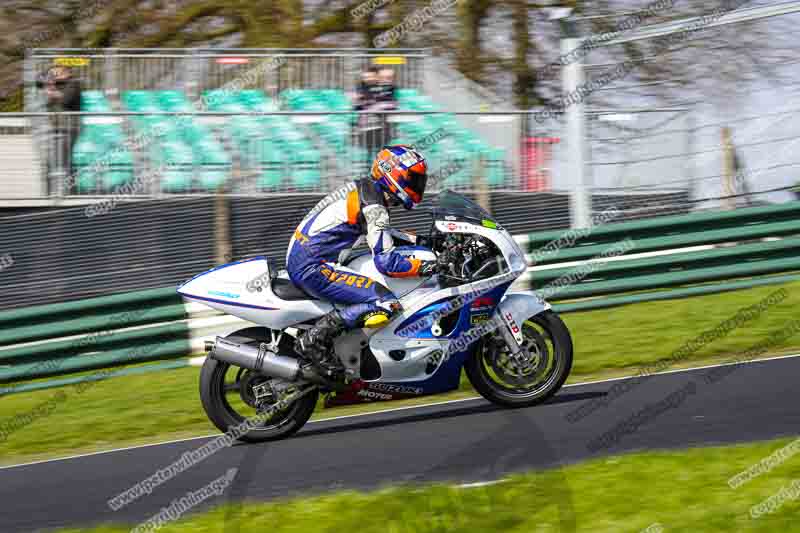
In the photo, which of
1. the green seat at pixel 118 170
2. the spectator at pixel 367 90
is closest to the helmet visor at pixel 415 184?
the spectator at pixel 367 90

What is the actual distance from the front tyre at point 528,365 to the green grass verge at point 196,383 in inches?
37.8

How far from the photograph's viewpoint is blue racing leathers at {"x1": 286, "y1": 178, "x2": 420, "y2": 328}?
7.16 m

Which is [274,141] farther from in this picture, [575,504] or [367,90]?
[575,504]

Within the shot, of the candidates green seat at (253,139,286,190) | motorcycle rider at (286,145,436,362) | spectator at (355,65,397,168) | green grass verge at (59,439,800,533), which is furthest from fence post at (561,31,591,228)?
green grass verge at (59,439,800,533)

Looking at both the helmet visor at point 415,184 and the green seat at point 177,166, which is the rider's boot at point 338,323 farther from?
the green seat at point 177,166

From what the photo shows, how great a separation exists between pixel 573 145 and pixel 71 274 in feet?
17.9

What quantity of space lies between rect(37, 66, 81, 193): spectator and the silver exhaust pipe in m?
6.89

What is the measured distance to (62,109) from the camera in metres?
14.0

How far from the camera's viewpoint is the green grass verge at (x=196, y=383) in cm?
855

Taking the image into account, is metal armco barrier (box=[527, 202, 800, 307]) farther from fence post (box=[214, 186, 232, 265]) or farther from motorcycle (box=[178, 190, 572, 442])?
motorcycle (box=[178, 190, 572, 442])

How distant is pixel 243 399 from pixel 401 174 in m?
1.84

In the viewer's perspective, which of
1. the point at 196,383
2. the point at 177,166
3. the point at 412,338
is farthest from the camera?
the point at 177,166

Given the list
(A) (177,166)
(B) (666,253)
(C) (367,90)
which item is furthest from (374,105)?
(B) (666,253)

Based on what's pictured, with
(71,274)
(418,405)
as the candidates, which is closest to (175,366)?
(71,274)
